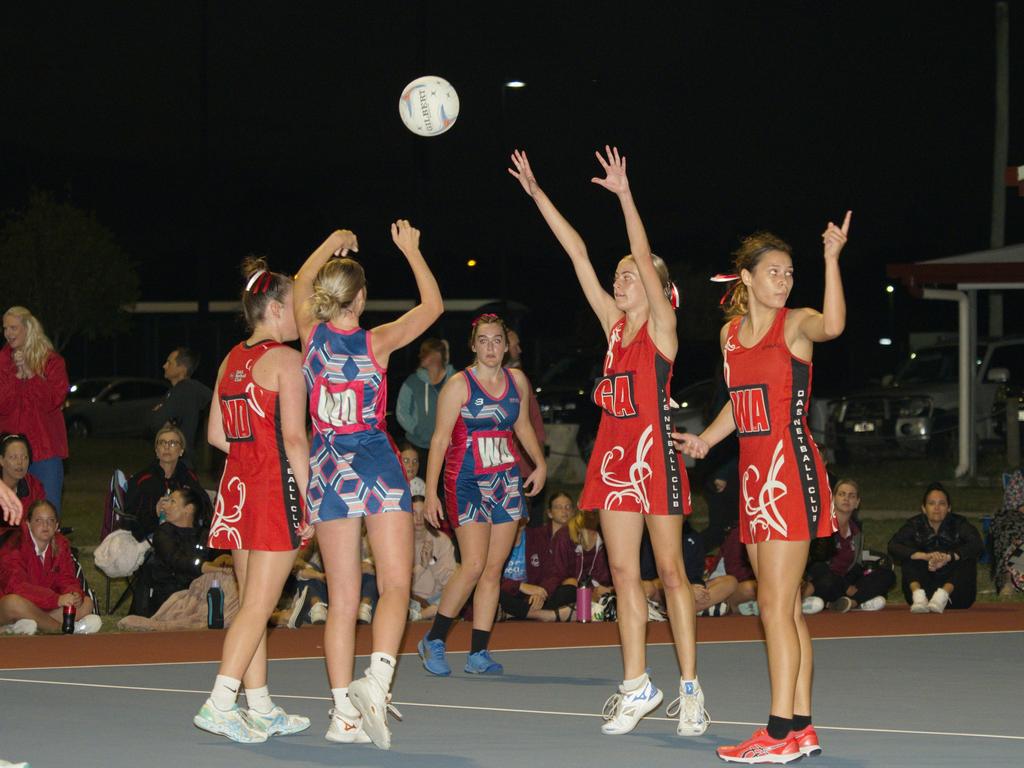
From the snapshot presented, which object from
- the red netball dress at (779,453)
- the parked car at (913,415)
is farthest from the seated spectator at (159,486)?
the parked car at (913,415)

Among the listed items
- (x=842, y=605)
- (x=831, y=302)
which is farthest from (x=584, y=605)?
(x=831, y=302)

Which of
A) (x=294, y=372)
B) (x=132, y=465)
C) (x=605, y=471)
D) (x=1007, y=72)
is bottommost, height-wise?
(x=132, y=465)

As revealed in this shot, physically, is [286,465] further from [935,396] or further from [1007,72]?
[1007,72]

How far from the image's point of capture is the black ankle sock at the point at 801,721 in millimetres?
6492

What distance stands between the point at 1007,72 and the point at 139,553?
23.3m

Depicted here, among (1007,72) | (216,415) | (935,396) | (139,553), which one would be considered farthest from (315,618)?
(1007,72)

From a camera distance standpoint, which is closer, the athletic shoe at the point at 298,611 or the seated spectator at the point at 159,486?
the athletic shoe at the point at 298,611

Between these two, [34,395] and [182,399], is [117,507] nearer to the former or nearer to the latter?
[34,395]

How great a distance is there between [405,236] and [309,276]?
0.48 m

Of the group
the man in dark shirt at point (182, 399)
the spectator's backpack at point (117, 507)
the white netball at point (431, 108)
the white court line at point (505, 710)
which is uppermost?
the white netball at point (431, 108)

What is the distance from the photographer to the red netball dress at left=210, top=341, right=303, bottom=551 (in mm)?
6949

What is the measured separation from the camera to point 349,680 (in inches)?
274

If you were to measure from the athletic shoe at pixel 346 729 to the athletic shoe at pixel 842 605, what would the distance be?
6193mm

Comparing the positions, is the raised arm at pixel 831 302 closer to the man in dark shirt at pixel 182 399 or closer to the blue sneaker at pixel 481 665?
the blue sneaker at pixel 481 665
